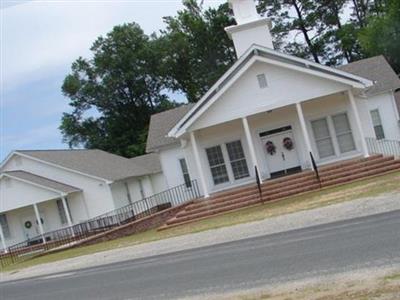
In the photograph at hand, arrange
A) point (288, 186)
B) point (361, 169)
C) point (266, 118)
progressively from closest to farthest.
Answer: point (361, 169) < point (288, 186) < point (266, 118)

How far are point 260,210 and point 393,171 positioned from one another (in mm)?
6307

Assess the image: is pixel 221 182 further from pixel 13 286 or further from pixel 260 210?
pixel 13 286

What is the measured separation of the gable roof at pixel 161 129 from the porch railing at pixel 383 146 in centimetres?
1063

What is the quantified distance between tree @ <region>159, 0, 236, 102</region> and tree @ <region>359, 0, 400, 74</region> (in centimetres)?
1820

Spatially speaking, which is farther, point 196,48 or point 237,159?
point 196,48

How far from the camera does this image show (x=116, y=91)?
231 feet

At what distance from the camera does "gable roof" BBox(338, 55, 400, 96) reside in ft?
110

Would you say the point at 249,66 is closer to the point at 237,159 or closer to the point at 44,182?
the point at 237,159

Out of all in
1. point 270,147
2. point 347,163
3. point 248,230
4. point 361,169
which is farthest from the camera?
point 270,147

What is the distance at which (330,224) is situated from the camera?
14.5 m

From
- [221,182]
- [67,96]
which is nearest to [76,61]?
[67,96]

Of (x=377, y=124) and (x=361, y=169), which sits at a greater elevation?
(x=377, y=124)

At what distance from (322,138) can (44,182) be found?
1839 cm

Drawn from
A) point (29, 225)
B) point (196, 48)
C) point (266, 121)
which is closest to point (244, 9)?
point (266, 121)
